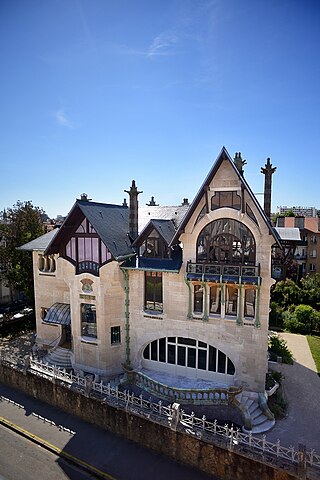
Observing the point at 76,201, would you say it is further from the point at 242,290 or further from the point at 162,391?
the point at 162,391

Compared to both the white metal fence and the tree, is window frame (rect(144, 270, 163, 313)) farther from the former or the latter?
the tree

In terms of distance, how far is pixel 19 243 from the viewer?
35625mm

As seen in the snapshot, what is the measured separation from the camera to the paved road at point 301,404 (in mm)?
16875

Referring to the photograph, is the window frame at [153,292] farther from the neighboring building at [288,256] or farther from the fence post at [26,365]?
the neighboring building at [288,256]

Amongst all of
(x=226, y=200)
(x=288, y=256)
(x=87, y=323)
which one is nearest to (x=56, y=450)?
(x=87, y=323)

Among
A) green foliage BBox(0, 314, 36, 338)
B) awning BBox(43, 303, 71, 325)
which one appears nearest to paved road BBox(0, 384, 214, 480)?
awning BBox(43, 303, 71, 325)

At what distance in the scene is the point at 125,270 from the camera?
22.2 metres

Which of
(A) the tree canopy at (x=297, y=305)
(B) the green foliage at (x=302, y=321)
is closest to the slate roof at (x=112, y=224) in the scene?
(B) the green foliage at (x=302, y=321)

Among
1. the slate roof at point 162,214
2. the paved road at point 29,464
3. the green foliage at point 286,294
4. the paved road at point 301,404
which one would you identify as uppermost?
the slate roof at point 162,214

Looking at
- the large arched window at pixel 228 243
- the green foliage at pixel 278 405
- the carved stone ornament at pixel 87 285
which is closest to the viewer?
the large arched window at pixel 228 243

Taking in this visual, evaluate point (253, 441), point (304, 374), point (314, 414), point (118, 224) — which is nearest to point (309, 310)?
point (304, 374)

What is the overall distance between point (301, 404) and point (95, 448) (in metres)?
13.8

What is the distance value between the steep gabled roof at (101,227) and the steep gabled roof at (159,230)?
4.64 feet

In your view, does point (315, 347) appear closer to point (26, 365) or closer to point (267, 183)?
point (267, 183)
